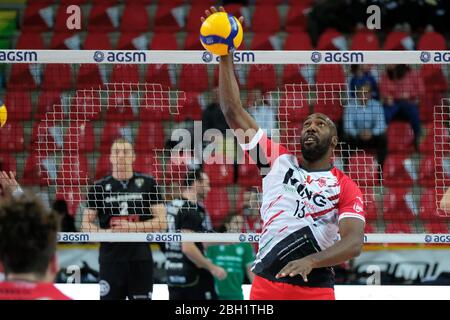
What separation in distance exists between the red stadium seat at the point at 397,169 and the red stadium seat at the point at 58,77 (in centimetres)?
474

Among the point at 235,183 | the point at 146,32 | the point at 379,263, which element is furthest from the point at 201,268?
the point at 146,32

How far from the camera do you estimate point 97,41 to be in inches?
613

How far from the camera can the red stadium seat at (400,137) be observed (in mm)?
13727

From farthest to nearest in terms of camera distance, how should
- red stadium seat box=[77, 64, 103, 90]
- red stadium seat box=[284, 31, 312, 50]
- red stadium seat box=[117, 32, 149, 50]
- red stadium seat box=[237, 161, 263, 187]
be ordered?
red stadium seat box=[117, 32, 149, 50]
red stadium seat box=[284, 31, 312, 50]
red stadium seat box=[77, 64, 103, 90]
red stadium seat box=[237, 161, 263, 187]

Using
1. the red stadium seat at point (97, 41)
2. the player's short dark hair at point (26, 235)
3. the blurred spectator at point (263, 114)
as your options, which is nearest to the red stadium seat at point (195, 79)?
the blurred spectator at point (263, 114)

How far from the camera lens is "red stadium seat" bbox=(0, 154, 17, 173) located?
433 inches

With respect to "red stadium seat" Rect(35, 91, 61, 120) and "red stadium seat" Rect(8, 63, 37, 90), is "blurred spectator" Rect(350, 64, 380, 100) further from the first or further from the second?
"red stadium seat" Rect(8, 63, 37, 90)

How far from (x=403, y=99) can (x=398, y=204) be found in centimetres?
235

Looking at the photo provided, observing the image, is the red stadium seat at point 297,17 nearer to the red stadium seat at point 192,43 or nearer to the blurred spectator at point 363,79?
the red stadium seat at point 192,43

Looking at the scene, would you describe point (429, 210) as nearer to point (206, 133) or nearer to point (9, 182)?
point (206, 133)

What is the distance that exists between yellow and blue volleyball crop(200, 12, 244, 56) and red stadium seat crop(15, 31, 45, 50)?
912 cm

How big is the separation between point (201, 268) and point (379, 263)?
11.3 feet

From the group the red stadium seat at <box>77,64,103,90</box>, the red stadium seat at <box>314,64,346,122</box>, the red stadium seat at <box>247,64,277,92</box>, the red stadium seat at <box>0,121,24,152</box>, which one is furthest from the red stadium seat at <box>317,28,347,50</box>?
the red stadium seat at <box>0,121,24,152</box>
